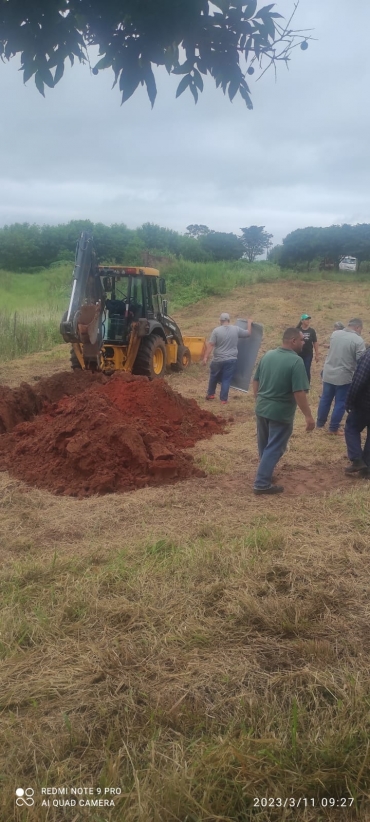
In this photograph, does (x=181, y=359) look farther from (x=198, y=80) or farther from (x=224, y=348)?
(x=198, y=80)

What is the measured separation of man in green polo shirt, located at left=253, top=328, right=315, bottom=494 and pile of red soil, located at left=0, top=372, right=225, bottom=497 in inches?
39.3

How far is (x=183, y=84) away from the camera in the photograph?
9.04 ft

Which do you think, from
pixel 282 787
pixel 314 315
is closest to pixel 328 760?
pixel 282 787

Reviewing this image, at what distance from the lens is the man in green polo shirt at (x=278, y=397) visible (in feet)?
19.8

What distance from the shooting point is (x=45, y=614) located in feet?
11.8

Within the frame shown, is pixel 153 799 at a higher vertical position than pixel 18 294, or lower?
lower

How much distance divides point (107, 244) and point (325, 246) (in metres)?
14.2

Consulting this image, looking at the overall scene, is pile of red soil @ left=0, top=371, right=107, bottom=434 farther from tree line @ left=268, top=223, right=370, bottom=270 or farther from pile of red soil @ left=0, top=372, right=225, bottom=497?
tree line @ left=268, top=223, right=370, bottom=270

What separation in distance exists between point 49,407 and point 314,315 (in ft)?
58.2

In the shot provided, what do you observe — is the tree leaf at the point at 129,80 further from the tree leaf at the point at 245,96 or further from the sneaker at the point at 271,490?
the sneaker at the point at 271,490

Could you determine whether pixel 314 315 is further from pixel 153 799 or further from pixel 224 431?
pixel 153 799

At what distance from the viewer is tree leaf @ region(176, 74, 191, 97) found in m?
2.74
